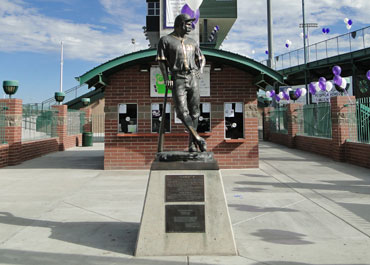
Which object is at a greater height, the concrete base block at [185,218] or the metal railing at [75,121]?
the metal railing at [75,121]

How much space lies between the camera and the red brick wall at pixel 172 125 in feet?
33.6

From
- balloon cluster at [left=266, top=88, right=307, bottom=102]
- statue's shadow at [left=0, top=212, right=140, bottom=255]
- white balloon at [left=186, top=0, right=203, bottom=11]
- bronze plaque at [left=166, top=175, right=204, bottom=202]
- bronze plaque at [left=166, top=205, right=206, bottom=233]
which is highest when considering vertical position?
white balloon at [left=186, top=0, right=203, bottom=11]

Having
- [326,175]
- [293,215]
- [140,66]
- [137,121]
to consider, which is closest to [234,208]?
[293,215]

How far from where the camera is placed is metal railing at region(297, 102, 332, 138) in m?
13.3

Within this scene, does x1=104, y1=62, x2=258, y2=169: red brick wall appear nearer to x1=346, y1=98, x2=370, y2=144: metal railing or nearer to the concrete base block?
x1=346, y1=98, x2=370, y2=144: metal railing

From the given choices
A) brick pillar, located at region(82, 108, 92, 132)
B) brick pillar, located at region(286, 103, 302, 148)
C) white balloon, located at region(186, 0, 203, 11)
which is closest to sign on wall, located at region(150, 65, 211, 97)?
white balloon, located at region(186, 0, 203, 11)

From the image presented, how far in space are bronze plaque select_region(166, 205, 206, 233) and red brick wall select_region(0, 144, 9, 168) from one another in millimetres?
9383

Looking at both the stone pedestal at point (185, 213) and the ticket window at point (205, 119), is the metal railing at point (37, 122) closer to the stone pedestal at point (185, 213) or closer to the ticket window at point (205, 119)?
the ticket window at point (205, 119)

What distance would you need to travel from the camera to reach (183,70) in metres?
4.36

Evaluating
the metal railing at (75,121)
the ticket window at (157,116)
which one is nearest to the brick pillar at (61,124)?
the metal railing at (75,121)

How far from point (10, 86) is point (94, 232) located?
30.2 ft

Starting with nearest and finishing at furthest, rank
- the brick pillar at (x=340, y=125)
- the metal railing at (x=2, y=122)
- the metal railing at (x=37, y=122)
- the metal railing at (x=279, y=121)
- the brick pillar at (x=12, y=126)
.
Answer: the metal railing at (x=2, y=122) < the brick pillar at (x=12, y=126) < the brick pillar at (x=340, y=125) < the metal railing at (x=37, y=122) < the metal railing at (x=279, y=121)

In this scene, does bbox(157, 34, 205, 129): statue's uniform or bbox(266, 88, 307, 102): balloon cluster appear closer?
bbox(157, 34, 205, 129): statue's uniform

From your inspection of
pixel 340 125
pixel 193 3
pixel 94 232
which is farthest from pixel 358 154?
pixel 94 232
